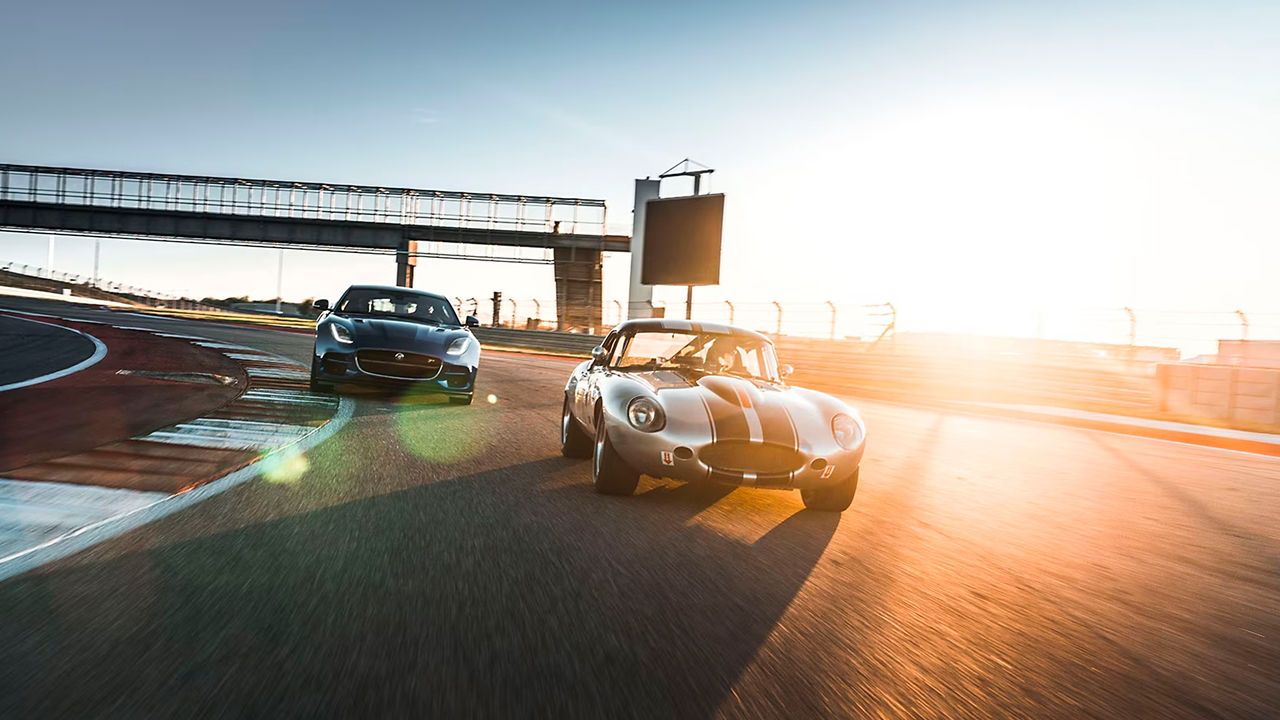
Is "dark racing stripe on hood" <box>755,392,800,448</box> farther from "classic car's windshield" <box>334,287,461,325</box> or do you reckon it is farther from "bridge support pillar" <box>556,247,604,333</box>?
"bridge support pillar" <box>556,247,604,333</box>

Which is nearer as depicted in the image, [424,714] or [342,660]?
[424,714]

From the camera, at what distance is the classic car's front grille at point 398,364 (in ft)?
34.4

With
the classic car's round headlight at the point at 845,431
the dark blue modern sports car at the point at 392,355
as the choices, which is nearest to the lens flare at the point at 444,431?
the dark blue modern sports car at the point at 392,355

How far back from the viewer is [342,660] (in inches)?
103

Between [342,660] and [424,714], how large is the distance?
0.46 metres

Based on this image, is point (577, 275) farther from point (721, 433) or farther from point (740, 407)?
point (721, 433)

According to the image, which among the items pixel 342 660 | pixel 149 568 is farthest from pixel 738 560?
pixel 149 568

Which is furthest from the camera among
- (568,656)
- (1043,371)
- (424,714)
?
(1043,371)

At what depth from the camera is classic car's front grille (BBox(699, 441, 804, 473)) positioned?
516 cm

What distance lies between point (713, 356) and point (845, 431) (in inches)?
68.3

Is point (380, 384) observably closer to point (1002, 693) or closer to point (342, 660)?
point (342, 660)

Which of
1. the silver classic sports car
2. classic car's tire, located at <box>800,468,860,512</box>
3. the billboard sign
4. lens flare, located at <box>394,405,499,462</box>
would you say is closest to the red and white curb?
lens flare, located at <box>394,405,499,462</box>

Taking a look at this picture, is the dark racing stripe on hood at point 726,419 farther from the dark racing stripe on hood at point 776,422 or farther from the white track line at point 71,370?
the white track line at point 71,370

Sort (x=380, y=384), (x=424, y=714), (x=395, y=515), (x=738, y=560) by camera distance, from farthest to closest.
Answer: (x=380, y=384)
(x=395, y=515)
(x=738, y=560)
(x=424, y=714)
